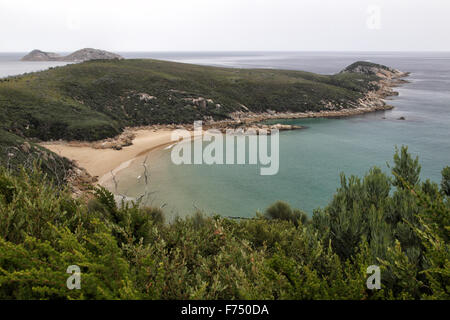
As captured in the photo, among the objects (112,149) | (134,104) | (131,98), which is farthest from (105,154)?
(131,98)

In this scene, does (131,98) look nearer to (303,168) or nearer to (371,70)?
(303,168)

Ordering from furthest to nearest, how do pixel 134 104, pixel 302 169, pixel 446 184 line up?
pixel 134 104
pixel 302 169
pixel 446 184

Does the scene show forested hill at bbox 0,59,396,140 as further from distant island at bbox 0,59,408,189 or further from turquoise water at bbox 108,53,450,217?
turquoise water at bbox 108,53,450,217

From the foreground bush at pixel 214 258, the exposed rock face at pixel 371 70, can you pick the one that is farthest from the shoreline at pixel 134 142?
the exposed rock face at pixel 371 70

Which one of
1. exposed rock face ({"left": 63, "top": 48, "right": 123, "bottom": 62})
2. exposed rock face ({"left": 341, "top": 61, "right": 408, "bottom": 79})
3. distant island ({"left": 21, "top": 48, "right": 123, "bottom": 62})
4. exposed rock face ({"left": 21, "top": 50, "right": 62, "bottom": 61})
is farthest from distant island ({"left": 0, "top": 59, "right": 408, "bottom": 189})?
exposed rock face ({"left": 21, "top": 50, "right": 62, "bottom": 61})

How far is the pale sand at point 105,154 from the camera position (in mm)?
26984

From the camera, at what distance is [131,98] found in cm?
4906

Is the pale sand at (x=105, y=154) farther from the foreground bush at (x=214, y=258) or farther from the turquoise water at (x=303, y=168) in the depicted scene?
the foreground bush at (x=214, y=258)

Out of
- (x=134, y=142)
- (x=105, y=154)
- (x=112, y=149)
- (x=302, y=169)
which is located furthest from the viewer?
(x=134, y=142)

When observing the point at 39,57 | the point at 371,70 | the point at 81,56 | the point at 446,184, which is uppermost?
the point at 39,57

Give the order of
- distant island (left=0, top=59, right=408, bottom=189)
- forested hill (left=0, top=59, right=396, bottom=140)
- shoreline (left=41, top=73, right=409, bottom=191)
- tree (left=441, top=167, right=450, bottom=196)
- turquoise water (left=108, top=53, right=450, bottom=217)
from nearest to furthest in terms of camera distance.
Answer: tree (left=441, top=167, right=450, bottom=196) → turquoise water (left=108, top=53, right=450, bottom=217) → shoreline (left=41, top=73, right=409, bottom=191) → distant island (left=0, top=59, right=408, bottom=189) → forested hill (left=0, top=59, right=396, bottom=140)

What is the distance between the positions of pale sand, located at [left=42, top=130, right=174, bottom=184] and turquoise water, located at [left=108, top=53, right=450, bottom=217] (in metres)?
1.73

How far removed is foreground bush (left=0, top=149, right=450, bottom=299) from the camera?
376 cm

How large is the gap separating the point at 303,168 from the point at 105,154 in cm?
2179
